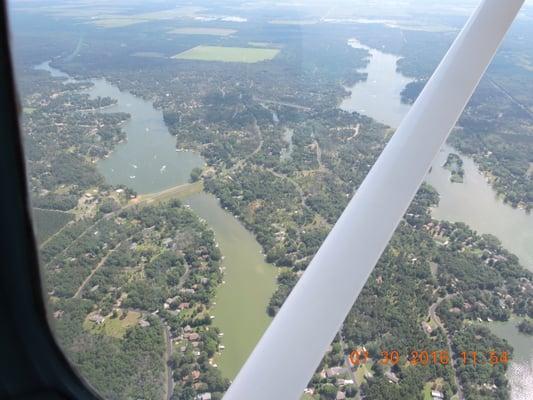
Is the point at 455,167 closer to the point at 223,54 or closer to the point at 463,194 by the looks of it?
the point at 463,194

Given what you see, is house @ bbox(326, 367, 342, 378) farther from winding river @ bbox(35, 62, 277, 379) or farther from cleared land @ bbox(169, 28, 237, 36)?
cleared land @ bbox(169, 28, 237, 36)

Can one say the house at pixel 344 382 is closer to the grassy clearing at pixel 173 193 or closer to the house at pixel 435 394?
the house at pixel 435 394

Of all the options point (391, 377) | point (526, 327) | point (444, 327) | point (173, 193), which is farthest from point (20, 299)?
point (173, 193)

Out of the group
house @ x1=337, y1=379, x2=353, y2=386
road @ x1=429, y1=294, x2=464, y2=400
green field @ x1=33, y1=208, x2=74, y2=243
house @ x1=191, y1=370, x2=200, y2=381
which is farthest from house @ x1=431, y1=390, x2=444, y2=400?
green field @ x1=33, y1=208, x2=74, y2=243

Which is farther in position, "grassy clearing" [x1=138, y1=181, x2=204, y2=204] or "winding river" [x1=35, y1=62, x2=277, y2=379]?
"grassy clearing" [x1=138, y1=181, x2=204, y2=204]

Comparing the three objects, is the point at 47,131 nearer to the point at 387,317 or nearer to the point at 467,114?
the point at 387,317

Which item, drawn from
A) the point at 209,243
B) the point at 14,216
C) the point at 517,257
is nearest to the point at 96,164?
the point at 209,243
